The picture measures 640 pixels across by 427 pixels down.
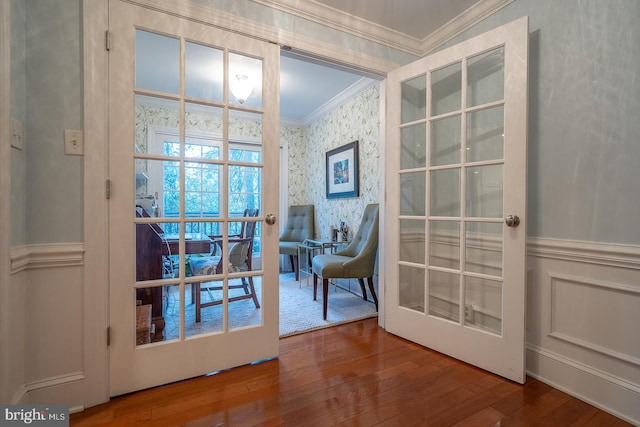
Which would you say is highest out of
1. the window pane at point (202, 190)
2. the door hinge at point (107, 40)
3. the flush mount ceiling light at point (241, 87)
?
the door hinge at point (107, 40)

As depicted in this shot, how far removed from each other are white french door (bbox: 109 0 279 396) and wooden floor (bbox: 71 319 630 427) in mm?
133

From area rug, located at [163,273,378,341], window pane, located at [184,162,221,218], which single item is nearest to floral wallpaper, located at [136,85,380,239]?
window pane, located at [184,162,221,218]

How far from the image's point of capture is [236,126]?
66.9 inches

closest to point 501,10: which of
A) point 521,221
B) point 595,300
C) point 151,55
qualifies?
point 521,221

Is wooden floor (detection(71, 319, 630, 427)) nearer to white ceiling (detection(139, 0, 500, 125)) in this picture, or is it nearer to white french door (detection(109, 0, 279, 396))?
white french door (detection(109, 0, 279, 396))

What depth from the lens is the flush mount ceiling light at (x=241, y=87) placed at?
1.70 metres

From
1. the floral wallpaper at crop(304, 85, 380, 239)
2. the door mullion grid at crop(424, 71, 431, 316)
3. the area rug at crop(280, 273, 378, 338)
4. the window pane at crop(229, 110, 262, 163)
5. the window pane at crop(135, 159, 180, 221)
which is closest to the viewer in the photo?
the window pane at crop(135, 159, 180, 221)

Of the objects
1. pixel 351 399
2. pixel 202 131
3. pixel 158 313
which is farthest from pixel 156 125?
pixel 351 399

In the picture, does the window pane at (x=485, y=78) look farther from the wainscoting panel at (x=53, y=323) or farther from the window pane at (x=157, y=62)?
the wainscoting panel at (x=53, y=323)

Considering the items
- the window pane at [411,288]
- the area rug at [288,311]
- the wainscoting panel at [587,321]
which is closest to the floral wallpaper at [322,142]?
the area rug at [288,311]

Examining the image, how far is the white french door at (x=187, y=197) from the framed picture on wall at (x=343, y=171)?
170cm

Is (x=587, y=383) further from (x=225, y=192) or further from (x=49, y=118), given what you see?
(x=49, y=118)

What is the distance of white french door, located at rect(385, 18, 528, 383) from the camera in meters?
1.57

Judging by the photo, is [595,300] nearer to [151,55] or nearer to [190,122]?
[190,122]
